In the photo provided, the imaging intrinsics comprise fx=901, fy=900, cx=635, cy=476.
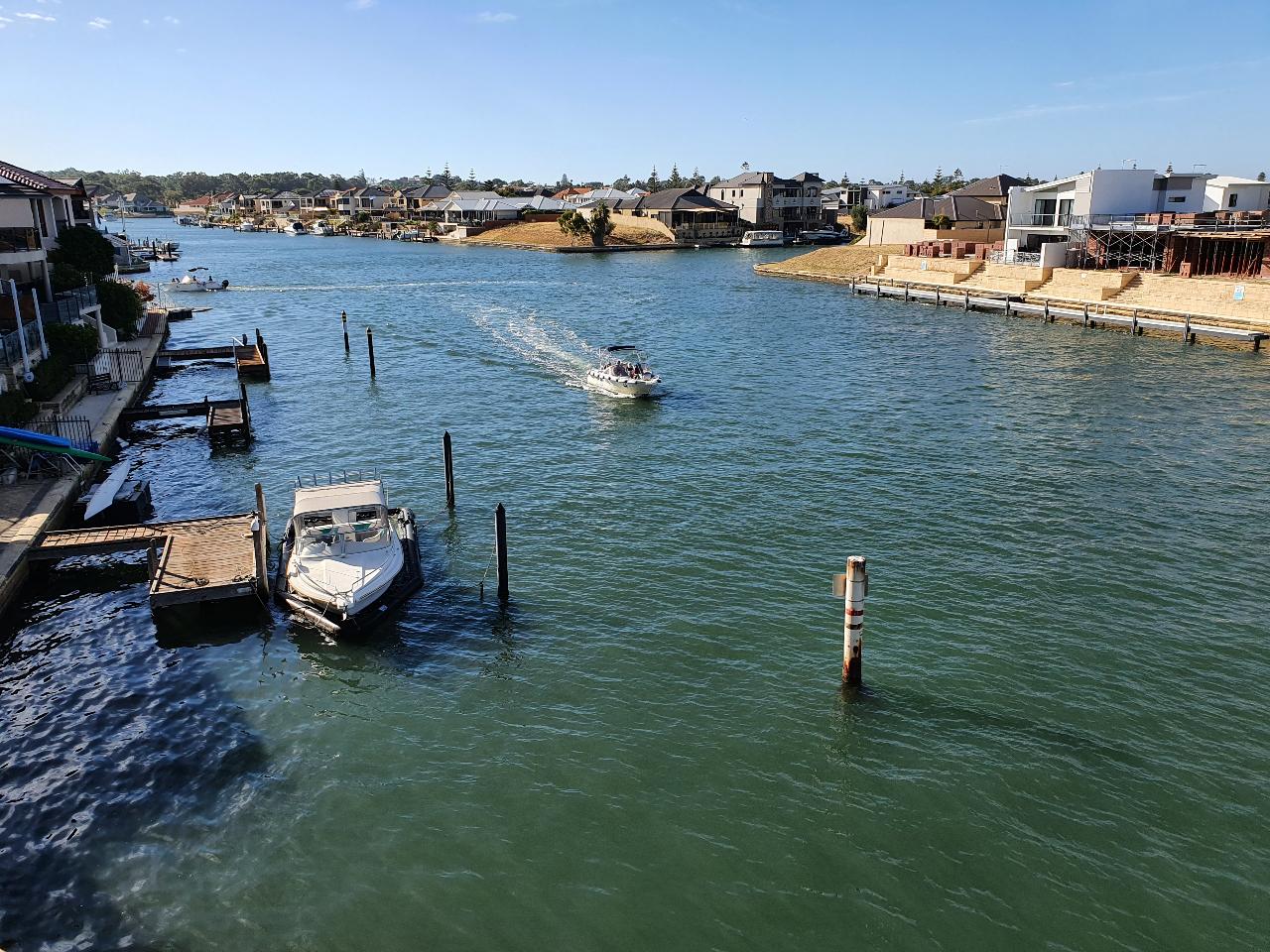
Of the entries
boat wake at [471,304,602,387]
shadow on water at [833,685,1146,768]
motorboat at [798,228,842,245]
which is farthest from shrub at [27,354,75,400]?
motorboat at [798,228,842,245]

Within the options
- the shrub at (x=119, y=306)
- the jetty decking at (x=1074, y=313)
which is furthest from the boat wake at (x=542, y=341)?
the jetty decking at (x=1074, y=313)

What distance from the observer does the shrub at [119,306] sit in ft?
198

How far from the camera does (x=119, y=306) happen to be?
62.1m

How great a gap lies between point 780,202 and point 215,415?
168 m

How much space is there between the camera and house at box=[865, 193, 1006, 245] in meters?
115

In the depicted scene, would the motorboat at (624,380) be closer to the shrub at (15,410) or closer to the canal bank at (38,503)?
the canal bank at (38,503)

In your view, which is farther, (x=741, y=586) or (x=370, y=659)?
(x=741, y=586)

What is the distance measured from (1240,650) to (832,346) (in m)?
49.8

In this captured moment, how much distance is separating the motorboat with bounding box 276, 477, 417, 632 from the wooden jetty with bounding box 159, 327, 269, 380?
3405cm

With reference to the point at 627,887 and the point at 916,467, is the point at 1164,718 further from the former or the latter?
the point at 916,467

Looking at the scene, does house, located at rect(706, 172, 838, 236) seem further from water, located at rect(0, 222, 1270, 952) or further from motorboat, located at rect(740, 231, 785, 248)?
water, located at rect(0, 222, 1270, 952)

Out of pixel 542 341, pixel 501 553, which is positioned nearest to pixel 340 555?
pixel 501 553

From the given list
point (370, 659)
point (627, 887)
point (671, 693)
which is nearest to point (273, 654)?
point (370, 659)

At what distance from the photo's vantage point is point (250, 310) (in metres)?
93.5
